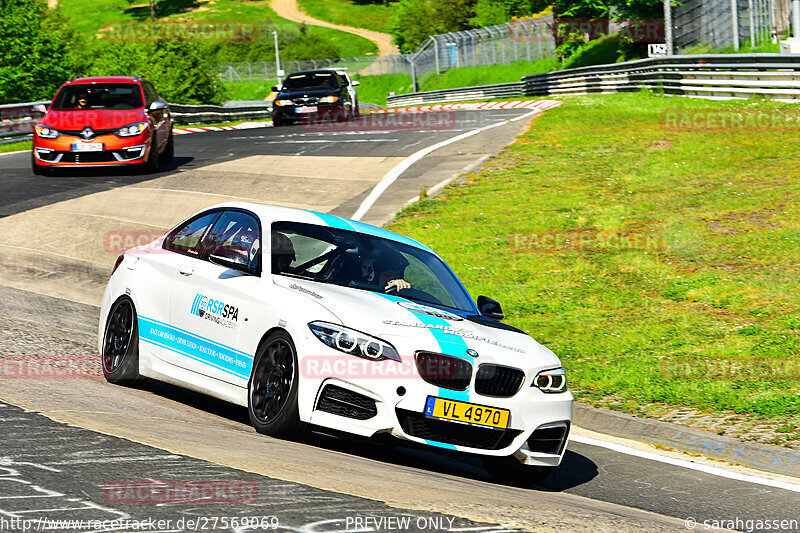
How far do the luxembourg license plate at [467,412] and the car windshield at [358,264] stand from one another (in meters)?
1.26

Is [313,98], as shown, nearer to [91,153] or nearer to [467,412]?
[91,153]

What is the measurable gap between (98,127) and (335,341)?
15.7m

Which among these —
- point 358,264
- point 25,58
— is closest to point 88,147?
point 358,264

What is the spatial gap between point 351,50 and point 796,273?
11977 cm

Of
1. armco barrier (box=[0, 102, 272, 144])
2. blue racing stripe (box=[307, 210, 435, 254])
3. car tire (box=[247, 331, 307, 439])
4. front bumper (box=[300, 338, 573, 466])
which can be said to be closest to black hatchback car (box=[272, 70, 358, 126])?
armco barrier (box=[0, 102, 272, 144])

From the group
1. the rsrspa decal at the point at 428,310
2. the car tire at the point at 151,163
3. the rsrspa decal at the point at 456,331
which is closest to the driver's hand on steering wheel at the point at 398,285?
the rsrspa decal at the point at 428,310

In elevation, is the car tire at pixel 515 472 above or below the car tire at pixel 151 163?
below

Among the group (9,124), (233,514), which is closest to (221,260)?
(233,514)

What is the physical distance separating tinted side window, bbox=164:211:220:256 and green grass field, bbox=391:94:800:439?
11.9 feet

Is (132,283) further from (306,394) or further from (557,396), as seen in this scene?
(557,396)

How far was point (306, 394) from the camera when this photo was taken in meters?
6.62

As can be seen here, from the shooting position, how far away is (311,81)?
3512 cm

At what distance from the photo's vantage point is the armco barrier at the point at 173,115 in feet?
103

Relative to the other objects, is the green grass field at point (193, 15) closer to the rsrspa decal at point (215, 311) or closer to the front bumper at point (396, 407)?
the rsrspa decal at point (215, 311)
